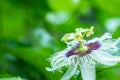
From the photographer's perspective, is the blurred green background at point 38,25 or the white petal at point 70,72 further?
the blurred green background at point 38,25

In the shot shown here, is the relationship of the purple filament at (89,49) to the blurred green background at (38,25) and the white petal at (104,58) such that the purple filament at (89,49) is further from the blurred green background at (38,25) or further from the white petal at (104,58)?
the blurred green background at (38,25)

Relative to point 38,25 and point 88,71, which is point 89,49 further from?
point 38,25

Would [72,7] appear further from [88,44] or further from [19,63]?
[88,44]

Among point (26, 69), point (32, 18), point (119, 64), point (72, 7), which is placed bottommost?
point (119, 64)

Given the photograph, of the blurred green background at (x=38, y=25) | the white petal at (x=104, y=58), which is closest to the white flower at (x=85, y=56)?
the white petal at (x=104, y=58)

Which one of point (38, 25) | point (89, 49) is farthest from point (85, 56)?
point (38, 25)

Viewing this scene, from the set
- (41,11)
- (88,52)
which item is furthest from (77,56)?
(41,11)

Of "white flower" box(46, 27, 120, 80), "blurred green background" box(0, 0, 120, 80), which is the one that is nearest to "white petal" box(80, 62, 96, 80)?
"white flower" box(46, 27, 120, 80)
